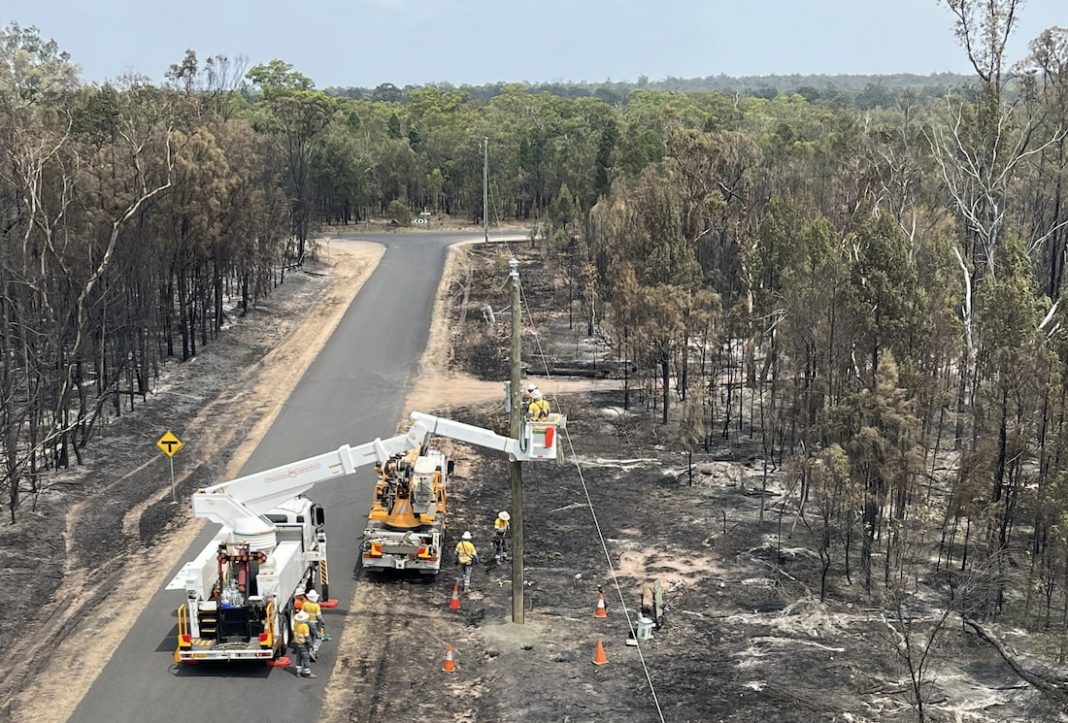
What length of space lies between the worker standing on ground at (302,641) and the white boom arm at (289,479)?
1.79 m

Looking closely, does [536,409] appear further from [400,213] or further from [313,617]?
[400,213]

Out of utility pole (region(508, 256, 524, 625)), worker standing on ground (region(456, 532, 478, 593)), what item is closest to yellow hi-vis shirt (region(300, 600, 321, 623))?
utility pole (region(508, 256, 524, 625))

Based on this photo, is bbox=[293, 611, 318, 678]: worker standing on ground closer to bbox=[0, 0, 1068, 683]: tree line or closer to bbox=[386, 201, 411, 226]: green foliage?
bbox=[0, 0, 1068, 683]: tree line

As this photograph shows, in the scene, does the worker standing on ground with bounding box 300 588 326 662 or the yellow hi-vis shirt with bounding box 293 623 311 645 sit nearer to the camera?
the yellow hi-vis shirt with bounding box 293 623 311 645

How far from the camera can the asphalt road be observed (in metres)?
19.8

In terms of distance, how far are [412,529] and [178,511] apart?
8917 mm

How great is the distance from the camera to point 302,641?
21016mm

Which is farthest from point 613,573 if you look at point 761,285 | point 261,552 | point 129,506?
point 761,285

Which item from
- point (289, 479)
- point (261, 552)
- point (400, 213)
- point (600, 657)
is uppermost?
point (400, 213)

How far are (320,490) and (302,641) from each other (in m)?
12.7

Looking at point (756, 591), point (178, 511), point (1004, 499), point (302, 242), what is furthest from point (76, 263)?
point (302, 242)

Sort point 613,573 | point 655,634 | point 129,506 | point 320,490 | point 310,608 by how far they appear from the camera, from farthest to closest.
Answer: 1. point 320,490
2. point 129,506
3. point 613,573
4. point 655,634
5. point 310,608

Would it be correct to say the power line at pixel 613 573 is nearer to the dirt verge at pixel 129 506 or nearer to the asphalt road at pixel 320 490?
the asphalt road at pixel 320 490

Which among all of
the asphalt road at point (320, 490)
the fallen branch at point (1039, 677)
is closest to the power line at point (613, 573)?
the fallen branch at point (1039, 677)
